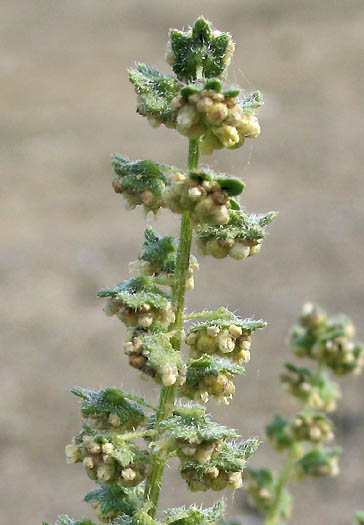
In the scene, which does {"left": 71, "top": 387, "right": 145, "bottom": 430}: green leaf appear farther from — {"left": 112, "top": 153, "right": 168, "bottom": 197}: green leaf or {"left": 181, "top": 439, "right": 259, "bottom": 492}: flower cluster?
{"left": 112, "top": 153, "right": 168, "bottom": 197}: green leaf

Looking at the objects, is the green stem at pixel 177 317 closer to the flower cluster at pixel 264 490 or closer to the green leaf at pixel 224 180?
the green leaf at pixel 224 180

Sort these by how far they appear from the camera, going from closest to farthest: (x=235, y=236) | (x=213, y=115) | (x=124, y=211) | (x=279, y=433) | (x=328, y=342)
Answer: (x=213, y=115)
(x=235, y=236)
(x=328, y=342)
(x=279, y=433)
(x=124, y=211)

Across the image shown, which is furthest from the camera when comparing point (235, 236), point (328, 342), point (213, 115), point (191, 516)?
point (328, 342)

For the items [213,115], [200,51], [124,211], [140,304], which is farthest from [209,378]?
[124,211]

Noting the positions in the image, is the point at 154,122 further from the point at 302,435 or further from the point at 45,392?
the point at 45,392

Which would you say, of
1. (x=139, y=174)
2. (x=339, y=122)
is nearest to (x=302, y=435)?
(x=139, y=174)

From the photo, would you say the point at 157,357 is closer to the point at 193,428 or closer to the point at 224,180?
the point at 193,428

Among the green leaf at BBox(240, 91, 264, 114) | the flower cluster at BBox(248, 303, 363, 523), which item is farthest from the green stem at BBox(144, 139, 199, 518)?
the flower cluster at BBox(248, 303, 363, 523)

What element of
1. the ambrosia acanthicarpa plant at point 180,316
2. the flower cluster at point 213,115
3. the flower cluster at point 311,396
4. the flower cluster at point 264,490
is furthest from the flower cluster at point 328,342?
the flower cluster at point 213,115
